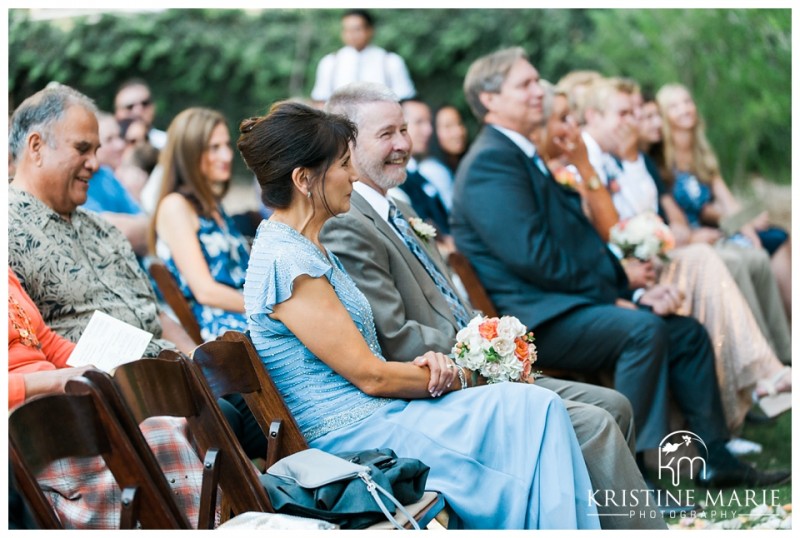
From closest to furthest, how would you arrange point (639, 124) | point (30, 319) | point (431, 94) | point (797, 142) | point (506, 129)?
point (30, 319), point (797, 142), point (506, 129), point (639, 124), point (431, 94)

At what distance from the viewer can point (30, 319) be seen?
11.6 feet

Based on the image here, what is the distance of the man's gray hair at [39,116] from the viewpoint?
3.87m

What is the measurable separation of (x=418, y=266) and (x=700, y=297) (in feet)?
7.52

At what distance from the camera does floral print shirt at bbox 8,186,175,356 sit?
3.74 meters

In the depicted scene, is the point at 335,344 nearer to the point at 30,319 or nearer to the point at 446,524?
the point at 446,524

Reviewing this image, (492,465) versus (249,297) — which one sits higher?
(249,297)

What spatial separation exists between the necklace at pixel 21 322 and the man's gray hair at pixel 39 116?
0.69 meters

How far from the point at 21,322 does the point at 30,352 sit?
10cm

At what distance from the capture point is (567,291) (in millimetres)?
5137

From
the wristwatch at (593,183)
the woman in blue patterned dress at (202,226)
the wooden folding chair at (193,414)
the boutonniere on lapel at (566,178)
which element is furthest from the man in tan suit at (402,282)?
the wristwatch at (593,183)

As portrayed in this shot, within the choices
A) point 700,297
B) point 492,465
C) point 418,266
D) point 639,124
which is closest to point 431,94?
point 639,124

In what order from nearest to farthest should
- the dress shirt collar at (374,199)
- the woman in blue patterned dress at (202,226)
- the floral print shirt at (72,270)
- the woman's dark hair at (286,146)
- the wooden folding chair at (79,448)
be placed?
the wooden folding chair at (79,448) < the woman's dark hair at (286,146) < the floral print shirt at (72,270) < the dress shirt collar at (374,199) < the woman in blue patterned dress at (202,226)

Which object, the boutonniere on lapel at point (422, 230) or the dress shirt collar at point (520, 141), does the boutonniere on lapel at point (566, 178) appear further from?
the boutonniere on lapel at point (422, 230)

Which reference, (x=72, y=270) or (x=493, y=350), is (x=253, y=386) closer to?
(x=493, y=350)
